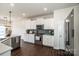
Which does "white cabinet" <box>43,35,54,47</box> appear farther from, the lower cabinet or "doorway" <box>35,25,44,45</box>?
the lower cabinet

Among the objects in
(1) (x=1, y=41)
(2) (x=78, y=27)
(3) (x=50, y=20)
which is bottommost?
(1) (x=1, y=41)

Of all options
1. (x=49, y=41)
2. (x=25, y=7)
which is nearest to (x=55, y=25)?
(x=49, y=41)

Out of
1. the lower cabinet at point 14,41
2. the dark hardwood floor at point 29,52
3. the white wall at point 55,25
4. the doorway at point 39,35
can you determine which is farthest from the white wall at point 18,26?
the doorway at point 39,35

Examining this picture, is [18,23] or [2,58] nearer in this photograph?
[2,58]

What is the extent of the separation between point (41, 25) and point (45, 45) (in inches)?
42.8

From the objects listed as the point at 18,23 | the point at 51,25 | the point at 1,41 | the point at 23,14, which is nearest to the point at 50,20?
the point at 51,25

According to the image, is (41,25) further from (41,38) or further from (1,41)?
(1,41)

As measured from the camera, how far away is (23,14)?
245 centimetres

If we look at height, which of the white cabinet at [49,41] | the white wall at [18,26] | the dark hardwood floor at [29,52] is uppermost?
the white wall at [18,26]

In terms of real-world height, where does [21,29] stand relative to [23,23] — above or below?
below

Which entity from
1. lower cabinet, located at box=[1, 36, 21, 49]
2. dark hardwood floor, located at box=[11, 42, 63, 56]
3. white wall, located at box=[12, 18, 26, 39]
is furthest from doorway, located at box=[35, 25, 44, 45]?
white wall, located at box=[12, 18, 26, 39]

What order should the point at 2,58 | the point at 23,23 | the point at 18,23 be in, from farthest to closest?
the point at 23,23 → the point at 18,23 → the point at 2,58

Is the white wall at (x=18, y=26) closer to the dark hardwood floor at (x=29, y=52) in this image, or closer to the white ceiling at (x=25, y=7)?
the white ceiling at (x=25, y=7)

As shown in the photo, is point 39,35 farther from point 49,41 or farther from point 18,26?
point 18,26
